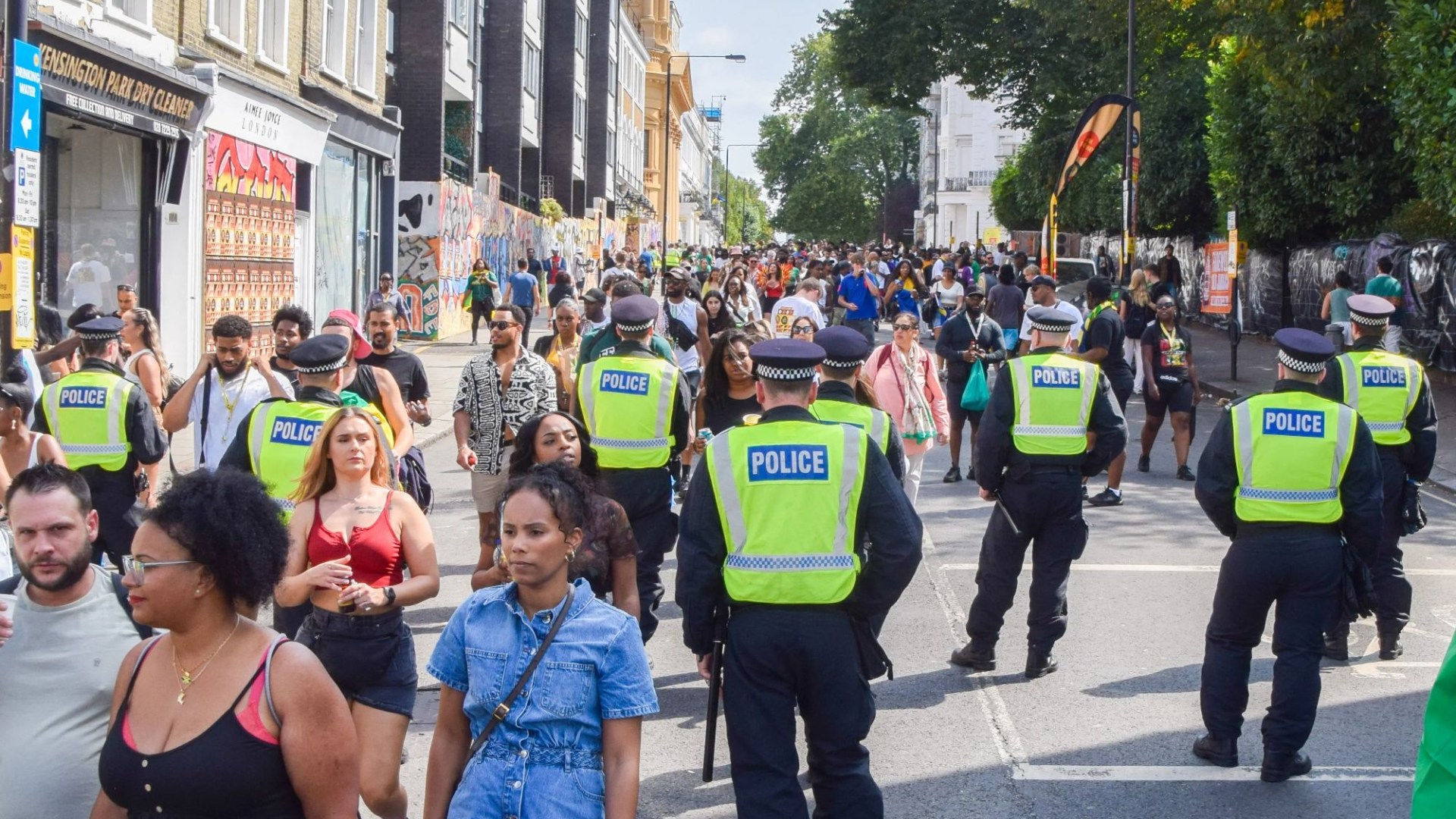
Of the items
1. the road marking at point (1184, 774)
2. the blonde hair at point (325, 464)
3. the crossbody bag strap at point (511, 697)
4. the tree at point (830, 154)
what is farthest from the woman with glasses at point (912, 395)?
the tree at point (830, 154)

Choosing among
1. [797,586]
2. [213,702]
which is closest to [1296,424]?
[797,586]

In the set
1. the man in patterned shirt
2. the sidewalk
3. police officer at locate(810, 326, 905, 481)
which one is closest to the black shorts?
the sidewalk

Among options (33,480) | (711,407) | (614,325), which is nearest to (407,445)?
(614,325)

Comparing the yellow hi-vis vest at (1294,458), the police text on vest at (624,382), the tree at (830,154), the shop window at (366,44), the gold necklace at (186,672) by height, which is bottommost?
the gold necklace at (186,672)

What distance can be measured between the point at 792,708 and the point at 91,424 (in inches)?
164

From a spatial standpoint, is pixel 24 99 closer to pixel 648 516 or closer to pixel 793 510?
pixel 648 516

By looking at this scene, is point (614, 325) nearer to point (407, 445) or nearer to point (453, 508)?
point (407, 445)

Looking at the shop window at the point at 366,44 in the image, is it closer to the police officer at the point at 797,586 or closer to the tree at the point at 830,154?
the police officer at the point at 797,586

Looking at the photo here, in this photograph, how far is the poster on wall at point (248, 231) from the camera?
1961 centimetres

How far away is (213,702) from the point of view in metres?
3.32

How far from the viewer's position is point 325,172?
25484mm

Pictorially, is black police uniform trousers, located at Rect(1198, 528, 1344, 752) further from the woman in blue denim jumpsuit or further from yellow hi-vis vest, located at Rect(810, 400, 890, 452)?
the woman in blue denim jumpsuit

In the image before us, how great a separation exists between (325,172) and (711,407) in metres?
17.6

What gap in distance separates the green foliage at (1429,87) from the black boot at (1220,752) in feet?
44.4
